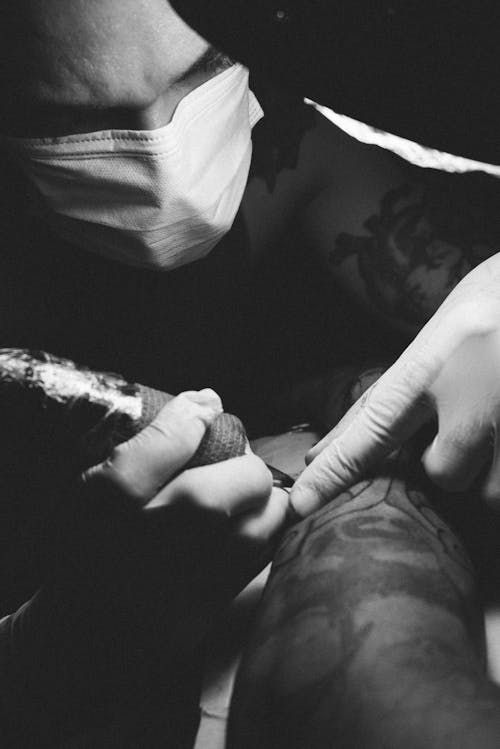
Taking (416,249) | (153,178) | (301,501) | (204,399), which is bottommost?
(301,501)

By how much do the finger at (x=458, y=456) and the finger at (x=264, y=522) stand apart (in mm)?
304

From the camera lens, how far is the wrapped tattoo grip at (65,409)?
33.7 inches

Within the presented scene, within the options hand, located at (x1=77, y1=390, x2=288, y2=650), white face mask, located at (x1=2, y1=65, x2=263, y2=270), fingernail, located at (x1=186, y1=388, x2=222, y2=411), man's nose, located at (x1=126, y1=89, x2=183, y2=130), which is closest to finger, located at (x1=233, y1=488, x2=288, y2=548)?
hand, located at (x1=77, y1=390, x2=288, y2=650)

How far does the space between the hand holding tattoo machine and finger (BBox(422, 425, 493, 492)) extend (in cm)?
43

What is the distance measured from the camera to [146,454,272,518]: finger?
0.99m

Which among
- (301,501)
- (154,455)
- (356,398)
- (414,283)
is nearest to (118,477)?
(154,455)

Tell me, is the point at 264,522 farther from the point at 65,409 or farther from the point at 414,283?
the point at 414,283

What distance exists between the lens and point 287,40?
44cm

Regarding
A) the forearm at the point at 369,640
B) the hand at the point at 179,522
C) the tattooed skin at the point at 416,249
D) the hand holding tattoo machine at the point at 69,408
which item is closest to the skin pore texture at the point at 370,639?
the forearm at the point at 369,640

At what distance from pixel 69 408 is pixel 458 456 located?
27.7 inches

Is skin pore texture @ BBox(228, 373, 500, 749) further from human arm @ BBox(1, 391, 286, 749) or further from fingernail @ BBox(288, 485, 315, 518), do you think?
human arm @ BBox(1, 391, 286, 749)

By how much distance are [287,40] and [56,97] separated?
0.91m

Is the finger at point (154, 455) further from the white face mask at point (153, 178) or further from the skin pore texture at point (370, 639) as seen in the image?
the white face mask at point (153, 178)

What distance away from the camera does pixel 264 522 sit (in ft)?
3.56
